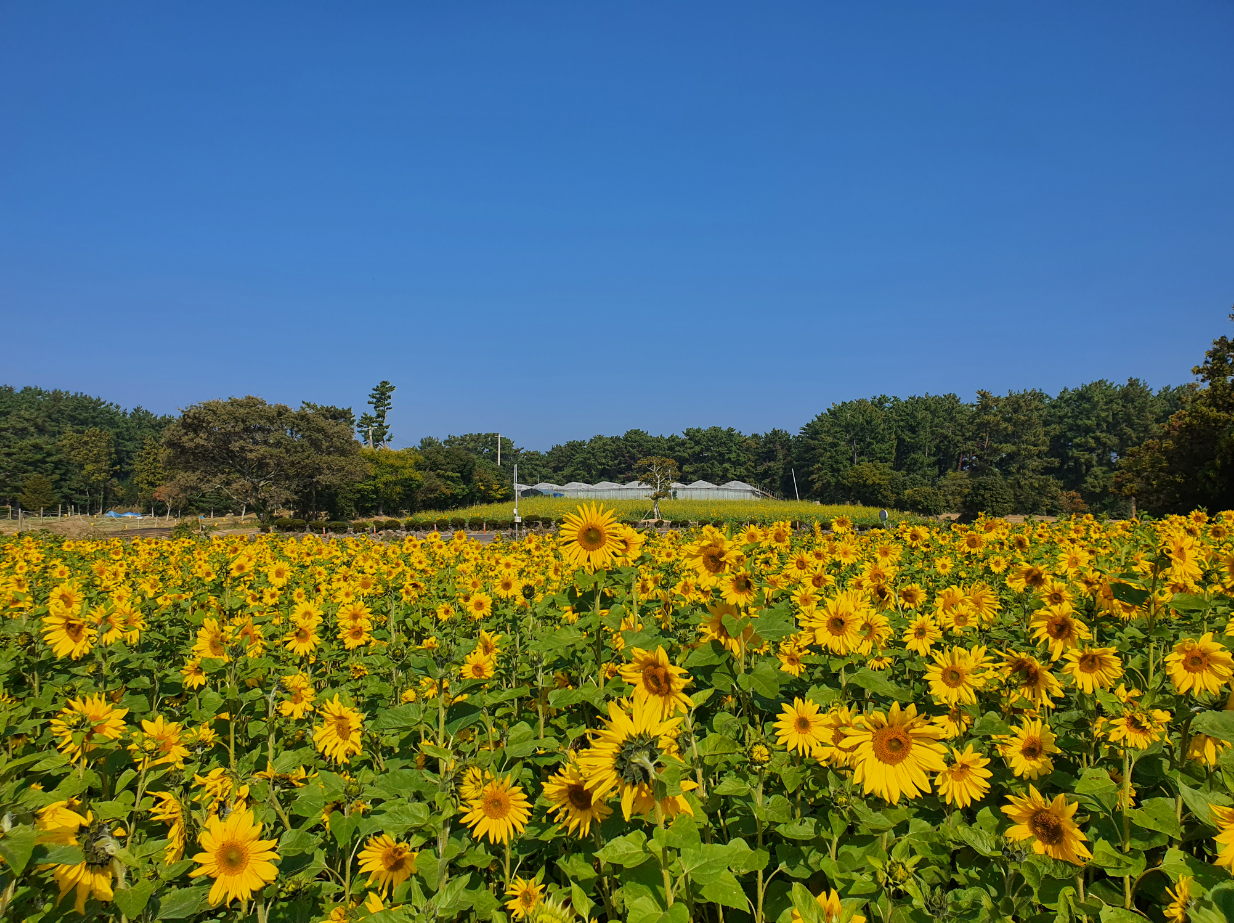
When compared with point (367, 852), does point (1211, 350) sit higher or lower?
higher

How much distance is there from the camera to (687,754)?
1.82 m

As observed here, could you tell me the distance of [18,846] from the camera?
3.40 ft

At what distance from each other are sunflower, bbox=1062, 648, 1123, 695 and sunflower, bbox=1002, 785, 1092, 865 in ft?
2.33

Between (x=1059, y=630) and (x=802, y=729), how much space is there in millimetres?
1340

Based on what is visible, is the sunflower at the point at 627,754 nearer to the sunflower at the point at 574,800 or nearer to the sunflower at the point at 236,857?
the sunflower at the point at 574,800

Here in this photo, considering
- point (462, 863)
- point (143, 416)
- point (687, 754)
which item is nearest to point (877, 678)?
point (687, 754)

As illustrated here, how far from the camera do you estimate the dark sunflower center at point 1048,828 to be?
1.77 metres

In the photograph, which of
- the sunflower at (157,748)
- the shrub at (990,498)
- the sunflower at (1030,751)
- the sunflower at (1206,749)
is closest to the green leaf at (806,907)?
the sunflower at (1030,751)

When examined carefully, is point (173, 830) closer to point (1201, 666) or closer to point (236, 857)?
point (236, 857)

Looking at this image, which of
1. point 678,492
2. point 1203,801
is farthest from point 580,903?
point 678,492

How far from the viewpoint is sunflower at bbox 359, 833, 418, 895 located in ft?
6.26

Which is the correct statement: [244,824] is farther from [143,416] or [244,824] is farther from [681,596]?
[143,416]

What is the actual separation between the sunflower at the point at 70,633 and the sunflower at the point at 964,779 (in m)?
4.23

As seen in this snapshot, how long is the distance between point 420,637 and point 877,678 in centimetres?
369
